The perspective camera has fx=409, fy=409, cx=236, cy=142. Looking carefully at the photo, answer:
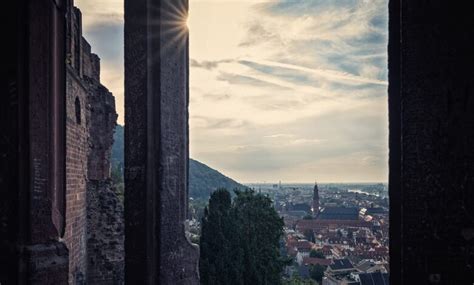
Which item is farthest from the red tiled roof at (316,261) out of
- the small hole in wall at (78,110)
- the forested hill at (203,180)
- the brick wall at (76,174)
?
the small hole in wall at (78,110)

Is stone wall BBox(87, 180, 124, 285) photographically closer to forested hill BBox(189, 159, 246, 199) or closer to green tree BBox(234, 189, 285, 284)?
green tree BBox(234, 189, 285, 284)

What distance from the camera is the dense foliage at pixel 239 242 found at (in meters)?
14.6

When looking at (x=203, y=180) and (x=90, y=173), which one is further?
(x=203, y=180)

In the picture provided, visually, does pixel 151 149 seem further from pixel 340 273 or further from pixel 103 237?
pixel 340 273

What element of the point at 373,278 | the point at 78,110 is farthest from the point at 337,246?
the point at 78,110

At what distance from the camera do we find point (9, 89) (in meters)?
2.74

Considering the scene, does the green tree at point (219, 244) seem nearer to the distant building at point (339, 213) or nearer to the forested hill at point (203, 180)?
the forested hill at point (203, 180)

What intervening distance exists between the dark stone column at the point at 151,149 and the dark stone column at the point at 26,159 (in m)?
0.88

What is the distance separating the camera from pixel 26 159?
9.07 feet
